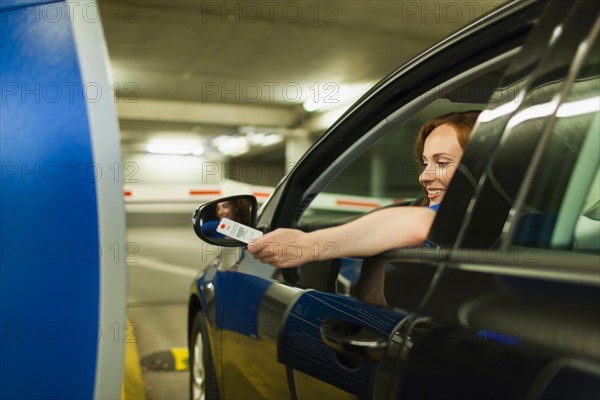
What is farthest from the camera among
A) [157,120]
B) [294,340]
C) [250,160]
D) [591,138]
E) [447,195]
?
[250,160]

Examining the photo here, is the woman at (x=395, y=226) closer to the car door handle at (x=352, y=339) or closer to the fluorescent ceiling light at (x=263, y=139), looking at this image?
the car door handle at (x=352, y=339)

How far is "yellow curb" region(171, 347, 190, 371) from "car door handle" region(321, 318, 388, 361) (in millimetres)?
3108

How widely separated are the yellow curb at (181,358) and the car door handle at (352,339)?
3.11 m

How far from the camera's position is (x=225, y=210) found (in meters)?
2.46

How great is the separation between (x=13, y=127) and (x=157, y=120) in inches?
691

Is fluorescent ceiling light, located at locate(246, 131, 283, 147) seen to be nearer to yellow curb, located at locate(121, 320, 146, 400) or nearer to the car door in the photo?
yellow curb, located at locate(121, 320, 146, 400)

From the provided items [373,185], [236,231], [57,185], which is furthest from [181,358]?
[373,185]

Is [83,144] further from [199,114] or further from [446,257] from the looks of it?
[199,114]

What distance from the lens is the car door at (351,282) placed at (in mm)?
1426

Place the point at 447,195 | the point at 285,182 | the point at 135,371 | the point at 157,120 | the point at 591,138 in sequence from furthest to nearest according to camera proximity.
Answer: the point at 157,120, the point at 135,371, the point at 285,182, the point at 447,195, the point at 591,138

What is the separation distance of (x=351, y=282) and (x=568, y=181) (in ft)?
2.06

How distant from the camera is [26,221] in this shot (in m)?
1.34

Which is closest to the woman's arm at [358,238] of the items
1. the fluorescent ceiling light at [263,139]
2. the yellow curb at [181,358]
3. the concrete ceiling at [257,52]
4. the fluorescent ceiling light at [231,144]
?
the yellow curb at [181,358]

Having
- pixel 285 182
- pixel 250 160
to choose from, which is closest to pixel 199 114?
pixel 250 160
